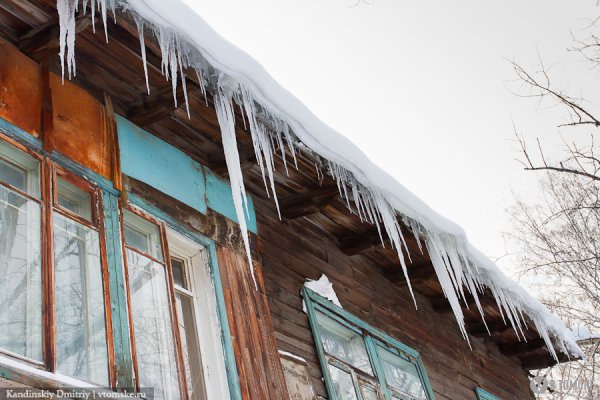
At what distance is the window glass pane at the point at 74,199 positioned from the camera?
3693 millimetres

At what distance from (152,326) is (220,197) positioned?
1307mm

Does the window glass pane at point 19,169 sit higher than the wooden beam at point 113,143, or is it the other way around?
the wooden beam at point 113,143

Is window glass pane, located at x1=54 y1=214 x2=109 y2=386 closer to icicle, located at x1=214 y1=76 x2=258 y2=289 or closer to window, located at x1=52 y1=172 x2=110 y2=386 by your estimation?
window, located at x1=52 y1=172 x2=110 y2=386

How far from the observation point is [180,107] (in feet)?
14.6

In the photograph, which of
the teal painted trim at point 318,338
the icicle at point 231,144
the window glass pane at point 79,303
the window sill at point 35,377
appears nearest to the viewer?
the window sill at point 35,377

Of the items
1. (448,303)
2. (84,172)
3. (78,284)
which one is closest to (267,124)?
(84,172)

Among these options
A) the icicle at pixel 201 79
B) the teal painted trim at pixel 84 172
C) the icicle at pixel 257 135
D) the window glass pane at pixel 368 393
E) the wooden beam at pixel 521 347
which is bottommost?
the window glass pane at pixel 368 393

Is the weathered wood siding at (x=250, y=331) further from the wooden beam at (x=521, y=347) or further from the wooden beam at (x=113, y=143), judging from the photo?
the wooden beam at (x=521, y=347)

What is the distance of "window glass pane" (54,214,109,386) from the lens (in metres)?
3.18

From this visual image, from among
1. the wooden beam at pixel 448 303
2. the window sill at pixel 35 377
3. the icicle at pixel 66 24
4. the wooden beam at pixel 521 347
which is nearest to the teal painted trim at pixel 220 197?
the icicle at pixel 66 24

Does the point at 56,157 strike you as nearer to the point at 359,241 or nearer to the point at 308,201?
the point at 308,201

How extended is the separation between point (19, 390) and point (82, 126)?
5.43 feet

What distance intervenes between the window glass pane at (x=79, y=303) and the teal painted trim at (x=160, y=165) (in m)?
0.63

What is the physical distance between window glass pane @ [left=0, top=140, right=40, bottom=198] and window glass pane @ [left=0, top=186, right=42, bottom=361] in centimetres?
9
